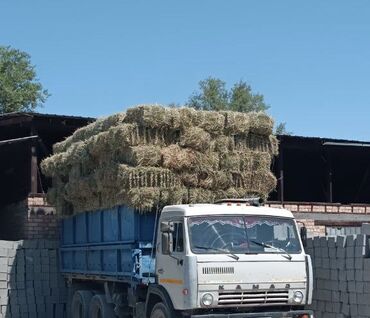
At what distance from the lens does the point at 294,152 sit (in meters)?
24.8

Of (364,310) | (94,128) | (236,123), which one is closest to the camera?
(364,310)

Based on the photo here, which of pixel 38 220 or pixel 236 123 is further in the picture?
pixel 38 220

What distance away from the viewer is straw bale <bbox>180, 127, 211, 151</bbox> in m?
12.4

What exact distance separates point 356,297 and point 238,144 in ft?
11.2

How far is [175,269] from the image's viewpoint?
1048 centimetres

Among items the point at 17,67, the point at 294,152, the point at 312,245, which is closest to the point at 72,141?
the point at 312,245

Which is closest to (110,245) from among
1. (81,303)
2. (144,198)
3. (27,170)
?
(144,198)

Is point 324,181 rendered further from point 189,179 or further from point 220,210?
point 220,210

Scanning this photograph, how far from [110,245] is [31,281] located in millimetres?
4605

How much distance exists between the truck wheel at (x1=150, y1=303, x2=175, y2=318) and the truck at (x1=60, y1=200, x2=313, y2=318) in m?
0.01

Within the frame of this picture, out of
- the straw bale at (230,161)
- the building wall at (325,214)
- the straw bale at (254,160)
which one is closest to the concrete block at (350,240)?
the straw bale at (254,160)

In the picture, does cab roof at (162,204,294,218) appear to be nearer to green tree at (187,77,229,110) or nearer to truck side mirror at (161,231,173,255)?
truck side mirror at (161,231,173,255)

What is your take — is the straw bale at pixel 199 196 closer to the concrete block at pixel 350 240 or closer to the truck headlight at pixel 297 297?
the concrete block at pixel 350 240

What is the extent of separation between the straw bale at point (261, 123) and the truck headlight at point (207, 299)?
4.20 meters
